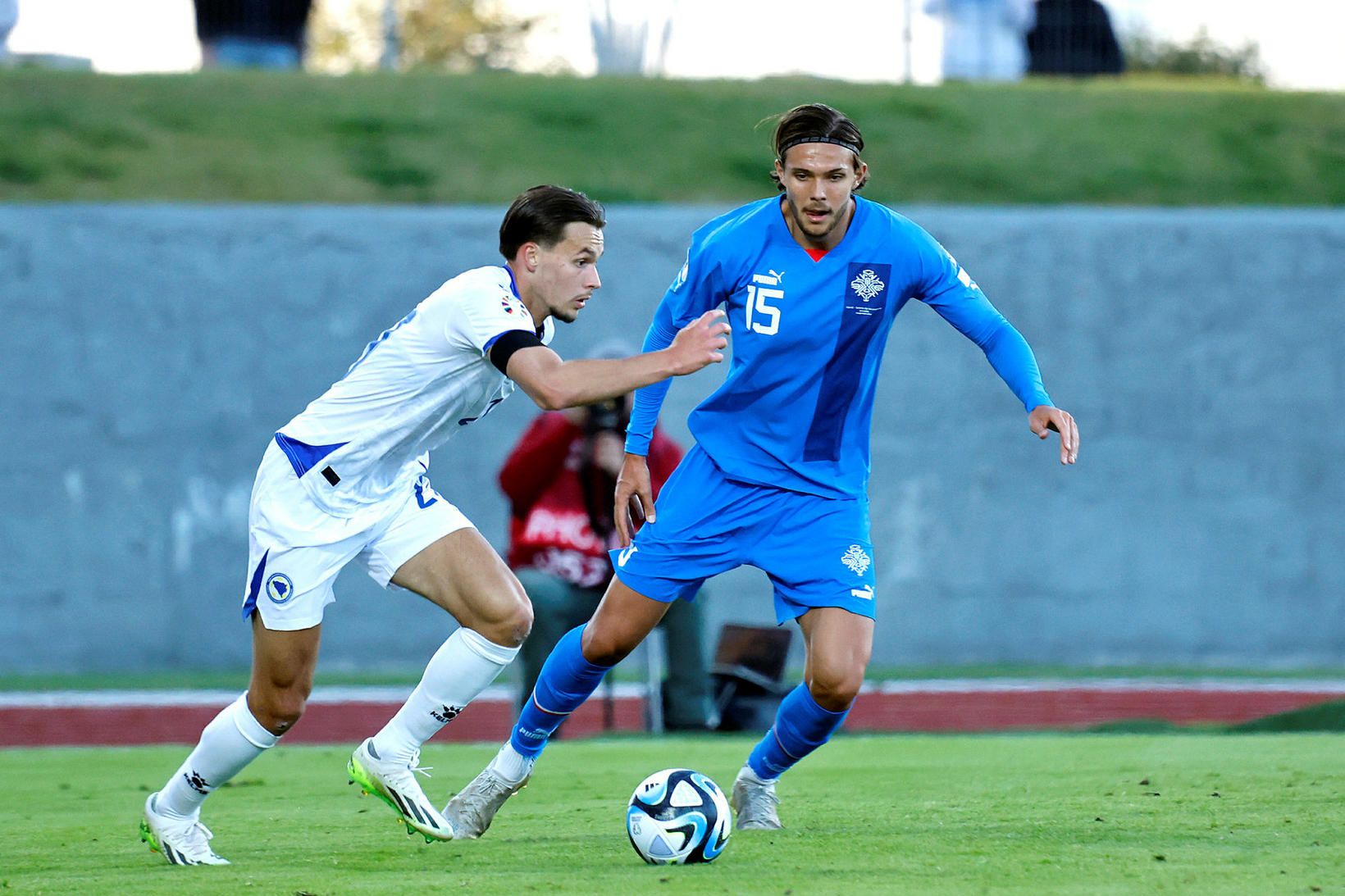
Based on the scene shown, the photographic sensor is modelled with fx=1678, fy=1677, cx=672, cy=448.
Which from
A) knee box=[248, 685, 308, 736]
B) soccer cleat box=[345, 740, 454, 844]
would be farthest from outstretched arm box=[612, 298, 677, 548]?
knee box=[248, 685, 308, 736]

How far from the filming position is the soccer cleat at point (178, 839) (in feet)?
16.7

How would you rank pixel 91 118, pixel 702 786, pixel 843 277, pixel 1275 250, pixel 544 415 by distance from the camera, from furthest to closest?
pixel 91 118
pixel 1275 250
pixel 544 415
pixel 843 277
pixel 702 786

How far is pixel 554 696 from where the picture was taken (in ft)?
18.1

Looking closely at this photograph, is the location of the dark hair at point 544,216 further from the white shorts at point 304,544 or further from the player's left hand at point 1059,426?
the player's left hand at point 1059,426

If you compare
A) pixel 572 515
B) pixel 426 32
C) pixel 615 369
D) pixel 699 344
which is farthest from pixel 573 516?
pixel 426 32

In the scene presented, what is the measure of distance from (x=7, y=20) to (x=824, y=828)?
16.7 metres

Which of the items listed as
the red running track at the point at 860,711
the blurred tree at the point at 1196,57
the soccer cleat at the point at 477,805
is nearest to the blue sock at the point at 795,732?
the soccer cleat at the point at 477,805

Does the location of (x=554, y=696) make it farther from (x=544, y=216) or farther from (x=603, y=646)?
(x=544, y=216)

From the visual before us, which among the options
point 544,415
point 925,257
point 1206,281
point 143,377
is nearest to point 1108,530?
point 1206,281

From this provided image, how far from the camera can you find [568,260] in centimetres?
522

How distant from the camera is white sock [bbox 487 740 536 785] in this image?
5469 mm

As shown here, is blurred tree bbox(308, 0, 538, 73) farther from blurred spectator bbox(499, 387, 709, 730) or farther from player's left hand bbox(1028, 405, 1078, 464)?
player's left hand bbox(1028, 405, 1078, 464)

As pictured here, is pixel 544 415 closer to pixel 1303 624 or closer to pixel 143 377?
pixel 143 377

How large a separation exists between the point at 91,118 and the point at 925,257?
13233 millimetres
